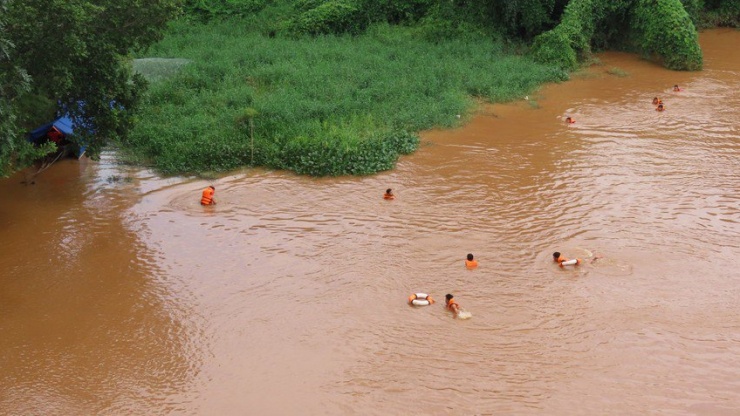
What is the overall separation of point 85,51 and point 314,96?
5.92 metres

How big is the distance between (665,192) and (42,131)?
36.5ft

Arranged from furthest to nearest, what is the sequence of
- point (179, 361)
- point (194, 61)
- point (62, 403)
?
1. point (194, 61)
2. point (179, 361)
3. point (62, 403)

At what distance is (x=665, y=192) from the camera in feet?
42.8

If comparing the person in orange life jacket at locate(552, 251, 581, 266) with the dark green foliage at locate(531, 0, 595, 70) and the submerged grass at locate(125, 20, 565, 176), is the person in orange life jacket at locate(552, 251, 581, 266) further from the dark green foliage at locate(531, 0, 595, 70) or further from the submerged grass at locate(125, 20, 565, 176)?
the dark green foliage at locate(531, 0, 595, 70)

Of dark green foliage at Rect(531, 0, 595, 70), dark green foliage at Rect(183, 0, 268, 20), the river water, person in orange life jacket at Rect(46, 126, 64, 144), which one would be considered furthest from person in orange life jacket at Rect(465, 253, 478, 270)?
dark green foliage at Rect(183, 0, 268, 20)

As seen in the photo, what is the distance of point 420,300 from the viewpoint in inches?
391

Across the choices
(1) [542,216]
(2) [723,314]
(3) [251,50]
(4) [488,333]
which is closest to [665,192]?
(1) [542,216]

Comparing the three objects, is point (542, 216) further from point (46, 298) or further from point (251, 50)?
point (251, 50)

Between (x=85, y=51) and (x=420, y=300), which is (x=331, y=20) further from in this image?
(x=420, y=300)

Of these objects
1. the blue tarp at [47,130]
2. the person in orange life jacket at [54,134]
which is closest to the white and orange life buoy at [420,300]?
the blue tarp at [47,130]

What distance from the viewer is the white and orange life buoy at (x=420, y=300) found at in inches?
390

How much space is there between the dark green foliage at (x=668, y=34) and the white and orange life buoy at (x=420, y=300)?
12578 mm

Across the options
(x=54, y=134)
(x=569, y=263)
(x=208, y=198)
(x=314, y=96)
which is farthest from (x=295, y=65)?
(x=569, y=263)

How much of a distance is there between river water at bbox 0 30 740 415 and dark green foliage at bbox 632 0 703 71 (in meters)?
4.39
